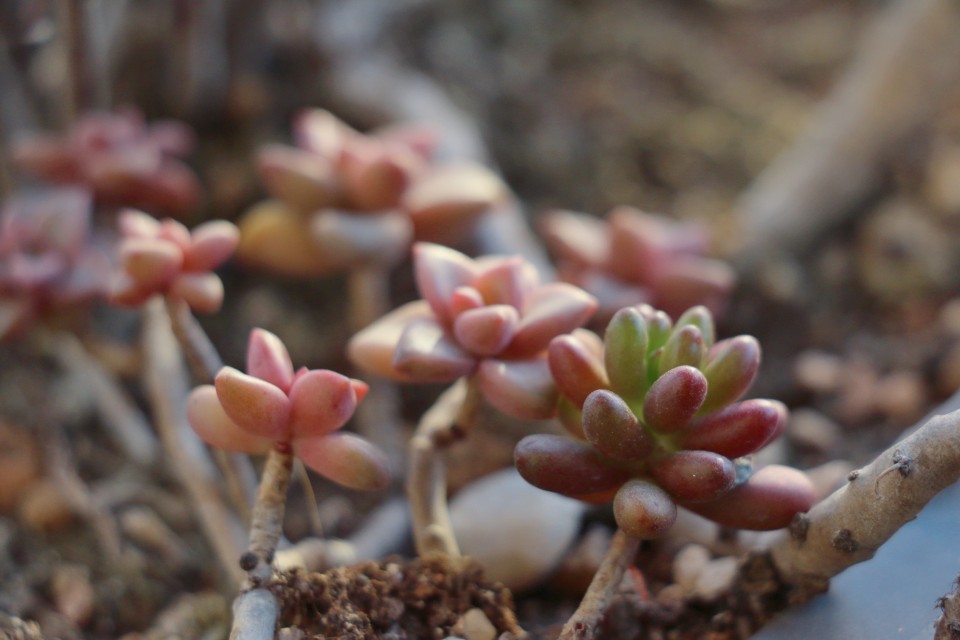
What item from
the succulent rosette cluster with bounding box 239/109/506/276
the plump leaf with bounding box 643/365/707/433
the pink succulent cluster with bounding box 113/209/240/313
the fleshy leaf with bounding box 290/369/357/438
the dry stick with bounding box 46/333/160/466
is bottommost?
the plump leaf with bounding box 643/365/707/433

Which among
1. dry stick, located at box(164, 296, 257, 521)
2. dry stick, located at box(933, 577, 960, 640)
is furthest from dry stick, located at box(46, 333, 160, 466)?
dry stick, located at box(933, 577, 960, 640)

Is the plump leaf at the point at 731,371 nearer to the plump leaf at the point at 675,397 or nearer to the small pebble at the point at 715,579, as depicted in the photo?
the plump leaf at the point at 675,397

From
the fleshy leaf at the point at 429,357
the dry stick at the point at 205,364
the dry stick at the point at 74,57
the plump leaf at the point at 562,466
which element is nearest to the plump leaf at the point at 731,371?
the plump leaf at the point at 562,466

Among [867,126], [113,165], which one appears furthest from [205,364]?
[867,126]

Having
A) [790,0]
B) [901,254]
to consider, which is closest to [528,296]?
[901,254]

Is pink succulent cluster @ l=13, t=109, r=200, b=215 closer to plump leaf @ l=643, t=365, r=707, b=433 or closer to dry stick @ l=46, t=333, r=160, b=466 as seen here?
dry stick @ l=46, t=333, r=160, b=466

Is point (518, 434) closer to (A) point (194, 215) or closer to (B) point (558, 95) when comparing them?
(A) point (194, 215)

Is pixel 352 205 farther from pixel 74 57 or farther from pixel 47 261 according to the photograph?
pixel 74 57
